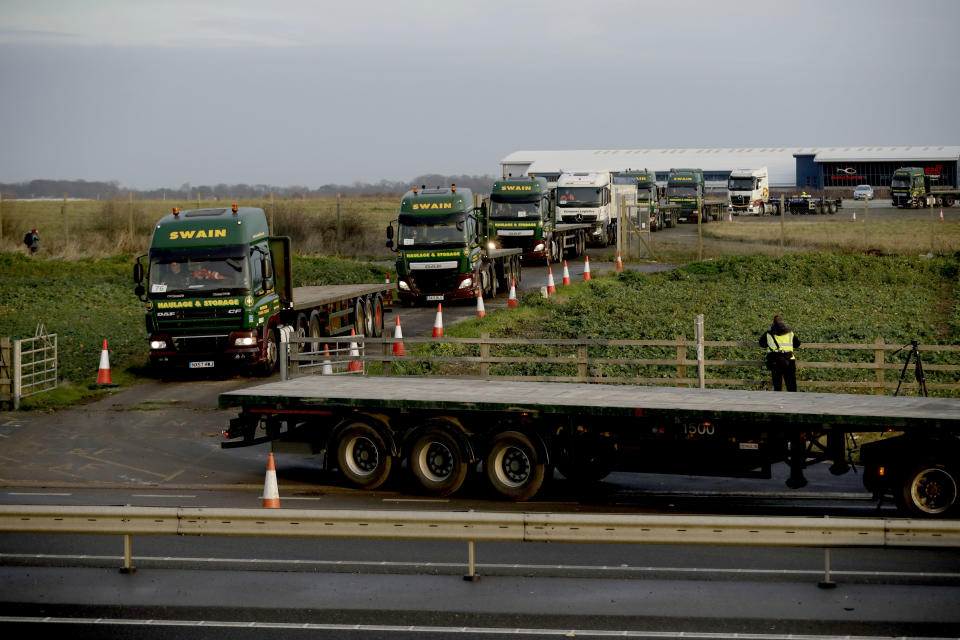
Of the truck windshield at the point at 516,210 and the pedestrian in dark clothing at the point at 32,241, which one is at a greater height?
the truck windshield at the point at 516,210

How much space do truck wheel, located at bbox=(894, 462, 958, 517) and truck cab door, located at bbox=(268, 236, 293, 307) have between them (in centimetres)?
1502

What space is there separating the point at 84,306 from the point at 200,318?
14231 millimetres

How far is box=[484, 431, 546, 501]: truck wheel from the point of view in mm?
14273

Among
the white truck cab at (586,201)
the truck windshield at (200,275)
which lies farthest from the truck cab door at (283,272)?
the white truck cab at (586,201)

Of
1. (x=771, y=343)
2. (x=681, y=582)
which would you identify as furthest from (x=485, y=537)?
(x=771, y=343)

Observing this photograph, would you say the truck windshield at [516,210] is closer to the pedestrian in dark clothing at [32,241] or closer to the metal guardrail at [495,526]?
the pedestrian in dark clothing at [32,241]

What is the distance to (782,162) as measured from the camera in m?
120

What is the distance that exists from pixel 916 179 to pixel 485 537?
79255mm


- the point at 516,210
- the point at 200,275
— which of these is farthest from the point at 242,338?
the point at 516,210

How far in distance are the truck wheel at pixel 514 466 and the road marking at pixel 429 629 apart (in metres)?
5.01

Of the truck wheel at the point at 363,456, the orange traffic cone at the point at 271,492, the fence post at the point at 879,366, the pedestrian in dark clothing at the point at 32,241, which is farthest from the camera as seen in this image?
the pedestrian in dark clothing at the point at 32,241

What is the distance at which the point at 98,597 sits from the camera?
404 inches

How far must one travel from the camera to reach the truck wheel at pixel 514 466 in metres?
14.3

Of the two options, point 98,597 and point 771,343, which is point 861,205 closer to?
point 771,343
